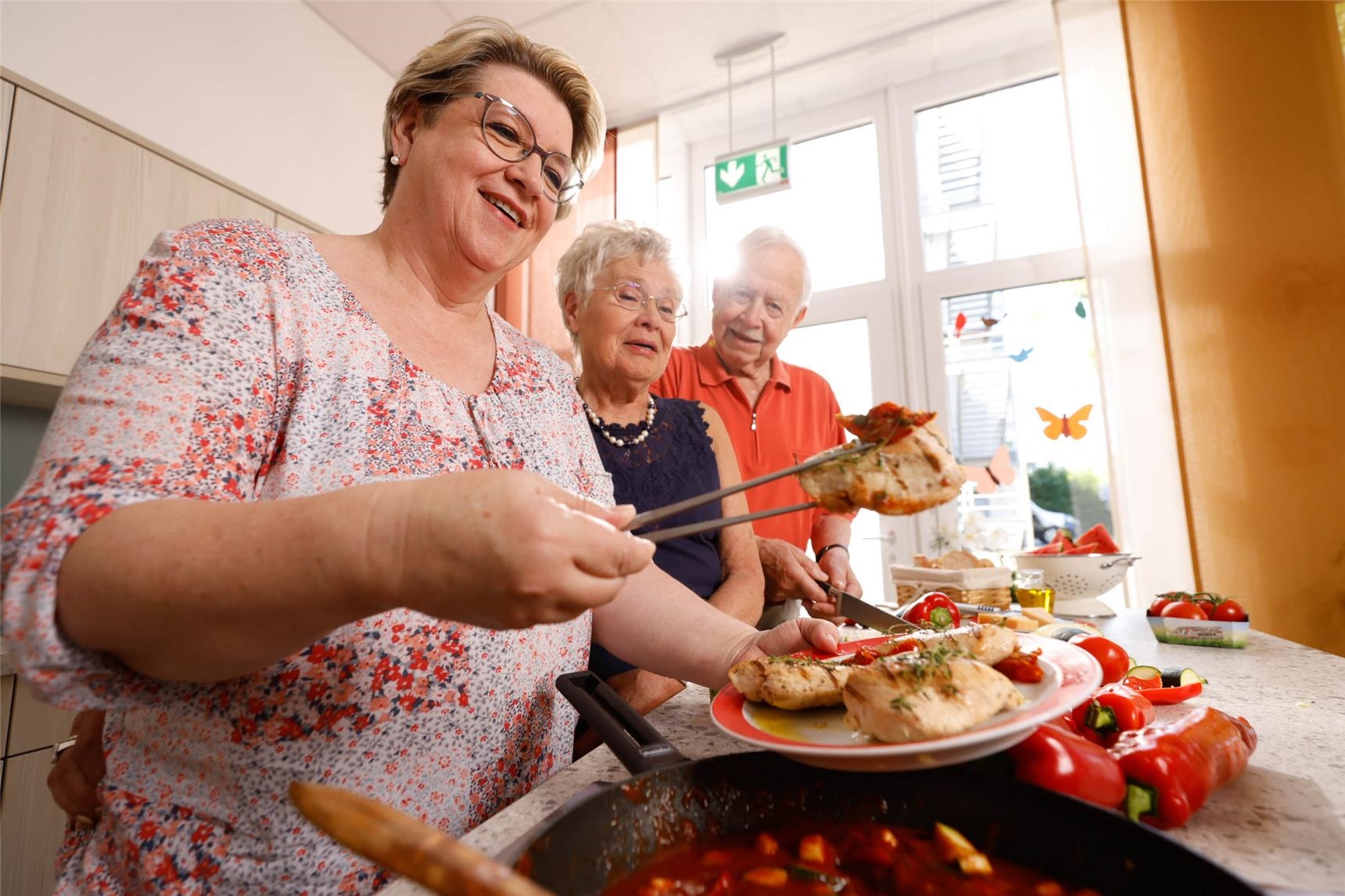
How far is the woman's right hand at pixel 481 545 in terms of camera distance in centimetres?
53

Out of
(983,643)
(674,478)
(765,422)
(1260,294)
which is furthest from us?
(765,422)

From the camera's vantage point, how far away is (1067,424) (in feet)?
12.3

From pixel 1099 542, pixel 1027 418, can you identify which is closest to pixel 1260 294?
pixel 1027 418

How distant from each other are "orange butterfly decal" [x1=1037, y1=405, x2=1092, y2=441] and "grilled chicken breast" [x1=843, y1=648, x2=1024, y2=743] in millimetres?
3532

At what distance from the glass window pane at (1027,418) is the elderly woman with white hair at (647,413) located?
225 centimetres

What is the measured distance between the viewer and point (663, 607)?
44.2 inches

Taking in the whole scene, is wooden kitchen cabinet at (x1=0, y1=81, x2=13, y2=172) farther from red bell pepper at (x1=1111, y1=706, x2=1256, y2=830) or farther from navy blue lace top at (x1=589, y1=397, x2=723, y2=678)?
red bell pepper at (x1=1111, y1=706, x2=1256, y2=830)

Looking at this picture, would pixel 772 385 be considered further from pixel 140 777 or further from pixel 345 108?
pixel 345 108

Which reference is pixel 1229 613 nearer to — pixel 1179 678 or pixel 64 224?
pixel 1179 678

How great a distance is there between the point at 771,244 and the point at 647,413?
118 cm

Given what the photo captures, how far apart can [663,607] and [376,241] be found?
791mm

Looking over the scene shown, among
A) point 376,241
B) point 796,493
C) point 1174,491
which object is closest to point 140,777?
point 376,241

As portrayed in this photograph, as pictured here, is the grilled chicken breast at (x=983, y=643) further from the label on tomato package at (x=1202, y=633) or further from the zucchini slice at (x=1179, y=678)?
the label on tomato package at (x=1202, y=633)

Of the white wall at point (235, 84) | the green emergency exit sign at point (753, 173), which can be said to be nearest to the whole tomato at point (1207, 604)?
the green emergency exit sign at point (753, 173)
